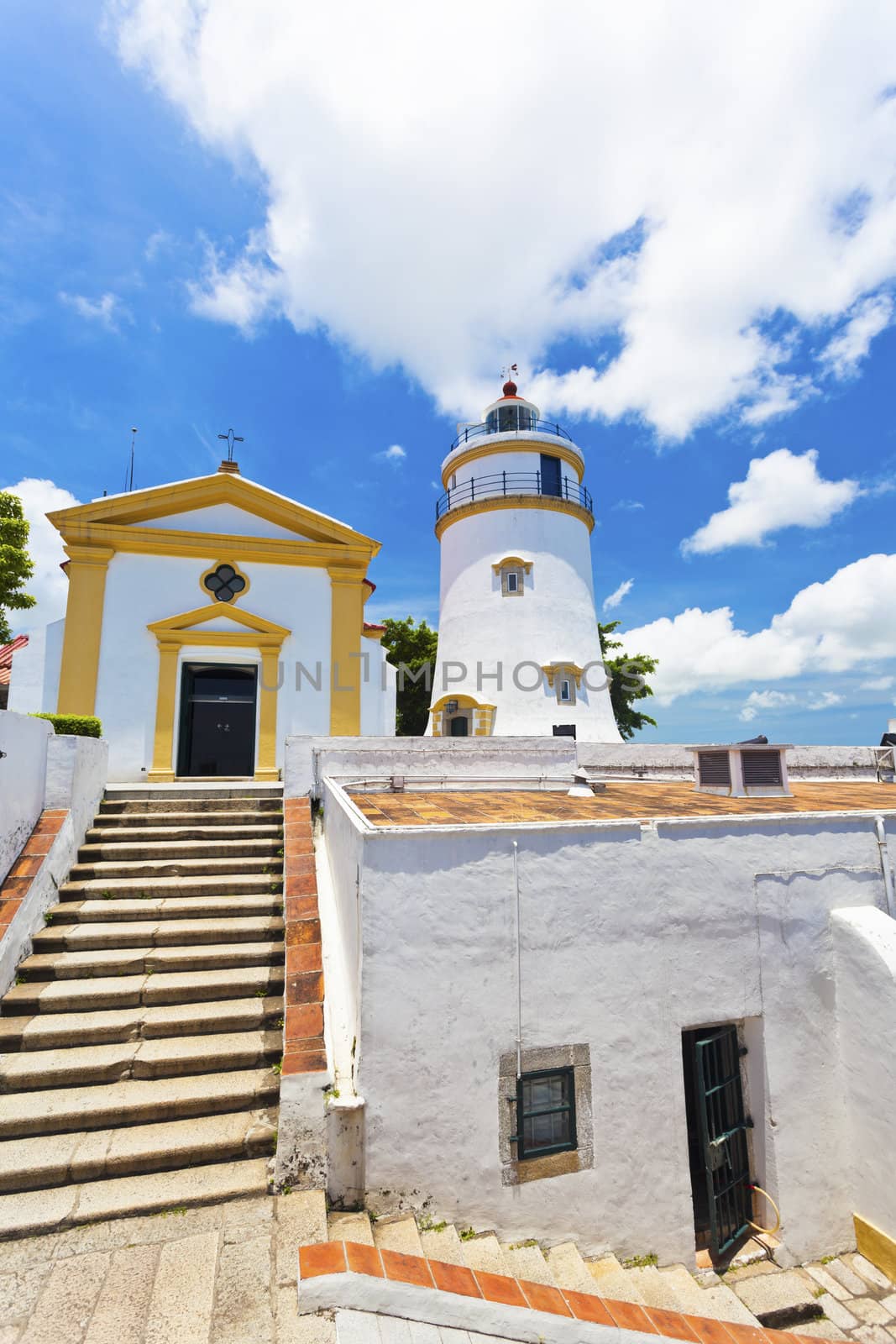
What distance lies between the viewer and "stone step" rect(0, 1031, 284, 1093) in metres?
4.29

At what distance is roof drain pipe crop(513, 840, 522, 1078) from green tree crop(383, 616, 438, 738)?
2240 centimetres

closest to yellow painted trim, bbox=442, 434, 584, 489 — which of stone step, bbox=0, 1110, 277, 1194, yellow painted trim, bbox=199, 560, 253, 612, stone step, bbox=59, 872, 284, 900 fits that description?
yellow painted trim, bbox=199, 560, 253, 612

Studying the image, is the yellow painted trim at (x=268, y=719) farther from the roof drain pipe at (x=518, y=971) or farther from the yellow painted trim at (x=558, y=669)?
the yellow painted trim at (x=558, y=669)

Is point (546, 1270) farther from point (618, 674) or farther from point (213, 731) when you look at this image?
point (618, 674)

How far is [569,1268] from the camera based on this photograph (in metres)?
4.02

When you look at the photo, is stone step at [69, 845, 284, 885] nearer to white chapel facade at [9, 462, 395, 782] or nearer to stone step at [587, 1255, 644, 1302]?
stone step at [587, 1255, 644, 1302]

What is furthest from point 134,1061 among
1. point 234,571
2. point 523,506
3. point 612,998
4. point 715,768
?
point 523,506

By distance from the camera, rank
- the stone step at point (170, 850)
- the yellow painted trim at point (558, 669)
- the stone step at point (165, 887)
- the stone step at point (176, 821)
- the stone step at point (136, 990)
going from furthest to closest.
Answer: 1. the yellow painted trim at point (558, 669)
2. the stone step at point (176, 821)
3. the stone step at point (170, 850)
4. the stone step at point (165, 887)
5. the stone step at point (136, 990)

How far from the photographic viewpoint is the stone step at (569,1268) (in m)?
3.88

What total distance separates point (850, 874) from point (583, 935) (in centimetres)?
269

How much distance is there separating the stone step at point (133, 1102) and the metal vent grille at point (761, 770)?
5.73m

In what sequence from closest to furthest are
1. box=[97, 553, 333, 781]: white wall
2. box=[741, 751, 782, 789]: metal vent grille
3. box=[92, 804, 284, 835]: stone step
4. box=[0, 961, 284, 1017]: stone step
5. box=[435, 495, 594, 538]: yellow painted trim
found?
1. box=[0, 961, 284, 1017]: stone step
2. box=[92, 804, 284, 835]: stone step
3. box=[741, 751, 782, 789]: metal vent grille
4. box=[97, 553, 333, 781]: white wall
5. box=[435, 495, 594, 538]: yellow painted trim

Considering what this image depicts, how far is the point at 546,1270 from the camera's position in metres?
3.81

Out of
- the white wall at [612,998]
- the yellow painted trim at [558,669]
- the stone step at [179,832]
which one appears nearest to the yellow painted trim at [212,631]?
the stone step at [179,832]
